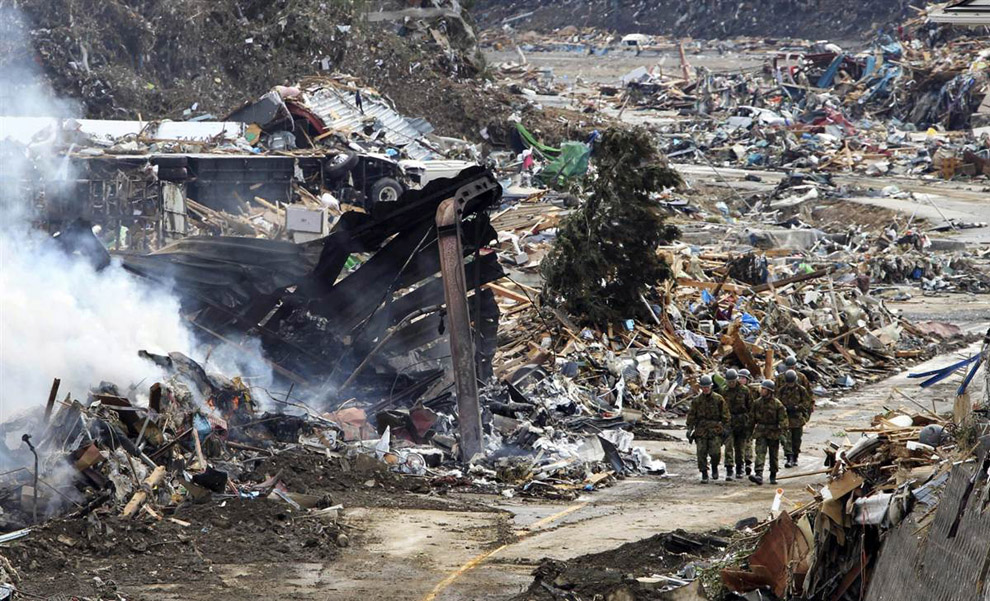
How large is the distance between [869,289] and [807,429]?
954 centimetres

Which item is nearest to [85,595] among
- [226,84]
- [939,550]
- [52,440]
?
[52,440]

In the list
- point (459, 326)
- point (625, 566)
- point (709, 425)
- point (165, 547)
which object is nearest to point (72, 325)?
point (165, 547)

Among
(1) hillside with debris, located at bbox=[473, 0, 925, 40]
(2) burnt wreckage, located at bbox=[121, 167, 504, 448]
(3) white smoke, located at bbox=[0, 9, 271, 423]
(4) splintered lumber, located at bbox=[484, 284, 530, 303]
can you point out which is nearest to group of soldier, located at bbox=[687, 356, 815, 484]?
(2) burnt wreckage, located at bbox=[121, 167, 504, 448]

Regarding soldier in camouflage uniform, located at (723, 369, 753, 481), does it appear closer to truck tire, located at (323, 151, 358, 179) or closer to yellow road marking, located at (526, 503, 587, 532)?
yellow road marking, located at (526, 503, 587, 532)

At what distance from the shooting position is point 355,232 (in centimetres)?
1532

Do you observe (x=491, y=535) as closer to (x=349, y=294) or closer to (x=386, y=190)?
(x=349, y=294)

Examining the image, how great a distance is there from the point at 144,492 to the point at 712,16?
2492 inches

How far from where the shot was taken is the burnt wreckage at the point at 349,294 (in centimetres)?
1496

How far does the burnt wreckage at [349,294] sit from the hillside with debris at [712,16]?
51.8m

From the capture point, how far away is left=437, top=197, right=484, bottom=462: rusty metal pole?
14.0 m

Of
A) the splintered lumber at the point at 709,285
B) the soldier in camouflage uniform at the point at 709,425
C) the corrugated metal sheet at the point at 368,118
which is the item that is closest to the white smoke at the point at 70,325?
the soldier in camouflage uniform at the point at 709,425

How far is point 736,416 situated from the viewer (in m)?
13.6

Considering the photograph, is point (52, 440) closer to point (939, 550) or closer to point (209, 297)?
point (209, 297)

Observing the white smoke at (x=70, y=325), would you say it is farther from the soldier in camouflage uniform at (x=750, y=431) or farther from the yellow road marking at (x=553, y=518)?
the soldier in camouflage uniform at (x=750, y=431)
